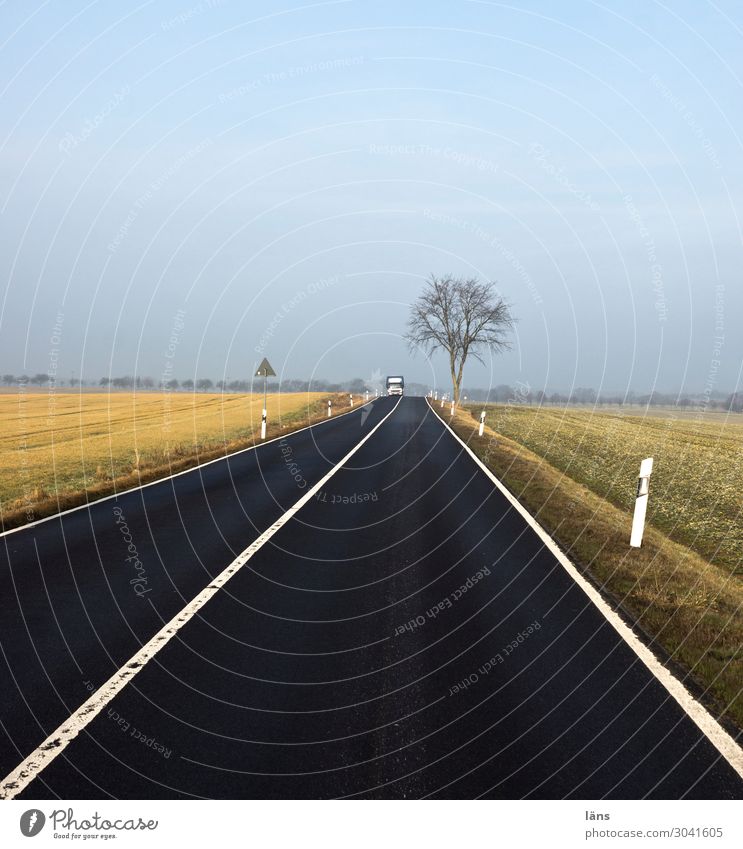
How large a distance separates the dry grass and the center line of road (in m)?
4.01

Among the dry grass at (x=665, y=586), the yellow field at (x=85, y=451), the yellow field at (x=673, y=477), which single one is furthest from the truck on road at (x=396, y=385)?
the dry grass at (x=665, y=586)

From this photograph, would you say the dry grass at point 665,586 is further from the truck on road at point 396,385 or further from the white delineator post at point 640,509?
the truck on road at point 396,385

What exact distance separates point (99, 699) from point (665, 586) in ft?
19.5

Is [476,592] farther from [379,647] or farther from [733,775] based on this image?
[733,775]

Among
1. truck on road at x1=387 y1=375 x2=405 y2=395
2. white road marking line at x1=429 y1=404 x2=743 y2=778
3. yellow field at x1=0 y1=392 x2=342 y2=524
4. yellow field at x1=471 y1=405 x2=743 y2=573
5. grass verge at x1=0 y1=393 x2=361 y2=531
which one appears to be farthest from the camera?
truck on road at x1=387 y1=375 x2=405 y2=395

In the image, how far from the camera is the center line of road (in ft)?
11.1

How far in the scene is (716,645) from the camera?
566 cm

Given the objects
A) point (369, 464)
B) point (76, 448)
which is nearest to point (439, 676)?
point (369, 464)

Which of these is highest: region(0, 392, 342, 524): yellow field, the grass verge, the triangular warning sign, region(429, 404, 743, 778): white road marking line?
the triangular warning sign

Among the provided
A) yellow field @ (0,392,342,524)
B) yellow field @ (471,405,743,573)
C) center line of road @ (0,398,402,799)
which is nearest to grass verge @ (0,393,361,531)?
yellow field @ (0,392,342,524)

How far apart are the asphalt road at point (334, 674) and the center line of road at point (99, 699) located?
6 cm

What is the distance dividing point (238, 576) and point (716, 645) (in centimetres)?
465

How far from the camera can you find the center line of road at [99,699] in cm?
339

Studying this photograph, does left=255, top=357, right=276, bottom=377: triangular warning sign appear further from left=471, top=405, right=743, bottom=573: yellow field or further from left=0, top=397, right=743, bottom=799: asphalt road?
left=0, top=397, right=743, bottom=799: asphalt road
